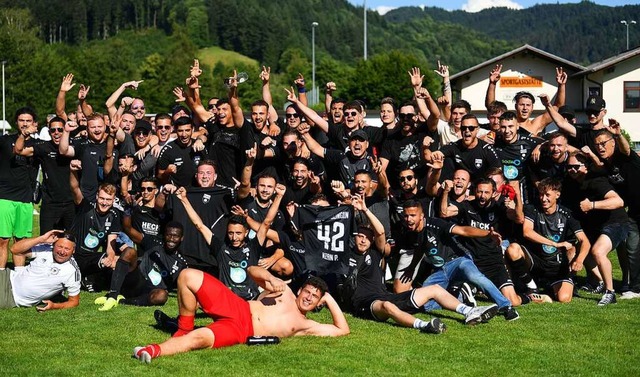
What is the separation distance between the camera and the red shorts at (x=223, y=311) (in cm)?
866

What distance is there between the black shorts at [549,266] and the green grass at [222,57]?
5248 inches

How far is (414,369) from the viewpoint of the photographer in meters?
8.06

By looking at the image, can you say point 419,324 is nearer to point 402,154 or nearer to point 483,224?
point 483,224

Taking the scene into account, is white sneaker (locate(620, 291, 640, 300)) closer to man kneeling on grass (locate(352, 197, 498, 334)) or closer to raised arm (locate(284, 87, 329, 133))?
man kneeling on grass (locate(352, 197, 498, 334))

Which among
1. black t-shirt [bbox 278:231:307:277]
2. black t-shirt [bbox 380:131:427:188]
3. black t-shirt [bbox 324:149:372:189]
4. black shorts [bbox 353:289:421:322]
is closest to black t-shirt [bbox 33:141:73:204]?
black t-shirt [bbox 278:231:307:277]

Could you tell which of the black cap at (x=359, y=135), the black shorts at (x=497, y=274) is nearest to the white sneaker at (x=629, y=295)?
the black shorts at (x=497, y=274)

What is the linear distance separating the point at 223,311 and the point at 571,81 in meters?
55.9

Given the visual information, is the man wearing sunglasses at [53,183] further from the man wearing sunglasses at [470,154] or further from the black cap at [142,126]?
the man wearing sunglasses at [470,154]

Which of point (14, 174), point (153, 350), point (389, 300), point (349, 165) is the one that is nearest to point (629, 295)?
point (389, 300)

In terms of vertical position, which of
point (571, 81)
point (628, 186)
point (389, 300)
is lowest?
point (389, 300)

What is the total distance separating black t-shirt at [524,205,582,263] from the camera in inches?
465

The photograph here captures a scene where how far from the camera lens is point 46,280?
36.6 ft

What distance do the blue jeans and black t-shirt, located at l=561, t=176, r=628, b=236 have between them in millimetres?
2172

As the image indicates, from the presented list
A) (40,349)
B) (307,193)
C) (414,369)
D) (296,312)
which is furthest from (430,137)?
(40,349)
